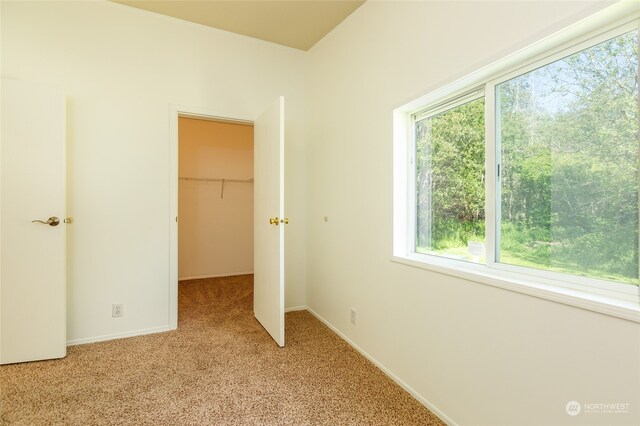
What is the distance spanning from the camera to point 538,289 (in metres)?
1.17

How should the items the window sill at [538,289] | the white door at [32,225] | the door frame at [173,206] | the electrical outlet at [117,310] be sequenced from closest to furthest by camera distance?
1. the window sill at [538,289]
2. the white door at [32,225]
3. the electrical outlet at [117,310]
4. the door frame at [173,206]

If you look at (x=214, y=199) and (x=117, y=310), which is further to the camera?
(x=214, y=199)

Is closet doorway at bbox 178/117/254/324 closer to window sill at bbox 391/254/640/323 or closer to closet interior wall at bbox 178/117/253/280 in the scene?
closet interior wall at bbox 178/117/253/280

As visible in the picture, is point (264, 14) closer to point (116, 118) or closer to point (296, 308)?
point (116, 118)

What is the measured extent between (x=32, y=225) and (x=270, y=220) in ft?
5.32

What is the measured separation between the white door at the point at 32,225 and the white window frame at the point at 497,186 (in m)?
2.34

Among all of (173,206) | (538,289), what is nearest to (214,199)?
(173,206)

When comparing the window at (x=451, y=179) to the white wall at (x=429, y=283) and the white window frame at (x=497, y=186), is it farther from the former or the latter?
the white wall at (x=429, y=283)

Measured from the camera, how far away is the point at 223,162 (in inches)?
188

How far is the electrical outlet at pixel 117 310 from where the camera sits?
251 cm

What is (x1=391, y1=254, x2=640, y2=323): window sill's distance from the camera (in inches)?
38.4

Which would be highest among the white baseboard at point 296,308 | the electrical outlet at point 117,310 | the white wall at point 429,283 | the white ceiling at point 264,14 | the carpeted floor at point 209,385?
the white ceiling at point 264,14

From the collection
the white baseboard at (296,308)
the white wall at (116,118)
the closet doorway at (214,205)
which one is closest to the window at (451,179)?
the white baseboard at (296,308)

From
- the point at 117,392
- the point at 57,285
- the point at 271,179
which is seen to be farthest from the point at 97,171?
the point at 117,392
